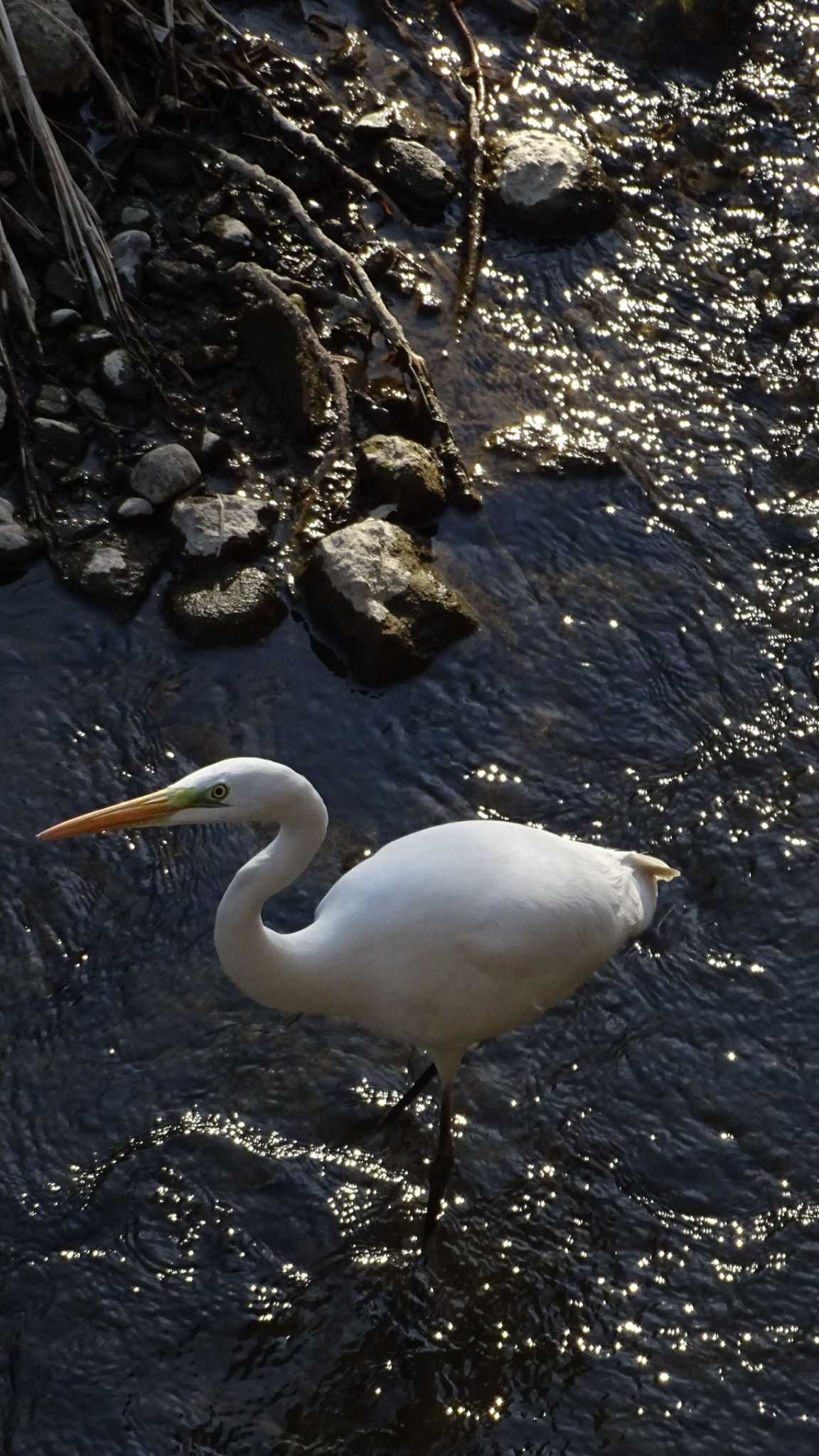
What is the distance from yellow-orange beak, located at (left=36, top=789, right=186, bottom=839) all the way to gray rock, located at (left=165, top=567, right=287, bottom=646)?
1.56 metres

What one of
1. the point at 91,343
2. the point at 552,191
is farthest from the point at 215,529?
the point at 552,191

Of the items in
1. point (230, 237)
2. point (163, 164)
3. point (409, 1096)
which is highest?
point (163, 164)

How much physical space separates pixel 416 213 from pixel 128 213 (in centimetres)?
123

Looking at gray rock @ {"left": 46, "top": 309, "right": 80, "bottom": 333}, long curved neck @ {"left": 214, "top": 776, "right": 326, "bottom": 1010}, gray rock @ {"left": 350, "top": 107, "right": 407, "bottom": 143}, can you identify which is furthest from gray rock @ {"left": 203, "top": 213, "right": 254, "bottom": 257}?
long curved neck @ {"left": 214, "top": 776, "right": 326, "bottom": 1010}

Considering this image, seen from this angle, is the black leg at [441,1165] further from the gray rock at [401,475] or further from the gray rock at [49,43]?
the gray rock at [49,43]

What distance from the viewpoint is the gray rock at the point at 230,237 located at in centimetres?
549

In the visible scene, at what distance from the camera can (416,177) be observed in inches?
237

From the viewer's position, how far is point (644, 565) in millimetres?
5137

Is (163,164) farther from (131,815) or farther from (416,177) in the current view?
(131,815)

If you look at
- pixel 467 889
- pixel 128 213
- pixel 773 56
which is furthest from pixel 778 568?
pixel 773 56

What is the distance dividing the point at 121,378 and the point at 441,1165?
2881 mm

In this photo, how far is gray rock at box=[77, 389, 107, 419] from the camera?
4.98m

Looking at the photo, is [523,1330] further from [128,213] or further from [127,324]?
[128,213]

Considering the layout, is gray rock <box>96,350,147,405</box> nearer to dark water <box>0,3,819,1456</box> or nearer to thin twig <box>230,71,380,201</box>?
dark water <box>0,3,819,1456</box>
